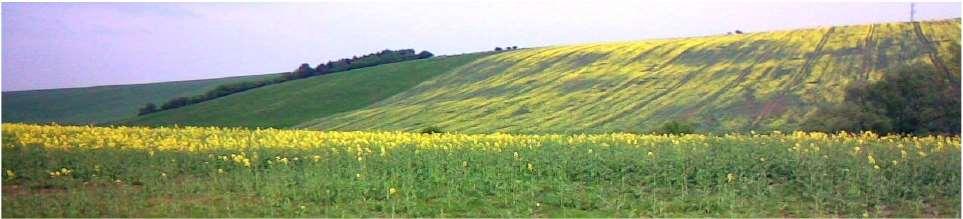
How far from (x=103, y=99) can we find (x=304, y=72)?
316 centimetres

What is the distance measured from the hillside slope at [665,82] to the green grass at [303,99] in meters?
0.27

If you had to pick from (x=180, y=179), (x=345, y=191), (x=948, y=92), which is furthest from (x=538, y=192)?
(x=948, y=92)

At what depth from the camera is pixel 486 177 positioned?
31.0 ft

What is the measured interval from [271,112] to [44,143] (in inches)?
148

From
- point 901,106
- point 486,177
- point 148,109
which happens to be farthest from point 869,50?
point 148,109

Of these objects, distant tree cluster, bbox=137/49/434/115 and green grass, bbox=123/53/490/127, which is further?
distant tree cluster, bbox=137/49/434/115

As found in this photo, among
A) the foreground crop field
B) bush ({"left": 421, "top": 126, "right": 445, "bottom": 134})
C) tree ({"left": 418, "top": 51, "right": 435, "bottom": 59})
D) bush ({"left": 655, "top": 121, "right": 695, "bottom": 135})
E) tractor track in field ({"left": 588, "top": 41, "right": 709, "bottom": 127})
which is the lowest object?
the foreground crop field

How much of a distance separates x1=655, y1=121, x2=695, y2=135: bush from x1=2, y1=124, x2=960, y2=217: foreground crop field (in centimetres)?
143

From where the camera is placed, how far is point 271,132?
13.0 meters

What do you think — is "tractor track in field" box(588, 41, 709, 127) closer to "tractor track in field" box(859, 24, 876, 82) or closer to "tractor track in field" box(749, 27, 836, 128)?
"tractor track in field" box(749, 27, 836, 128)

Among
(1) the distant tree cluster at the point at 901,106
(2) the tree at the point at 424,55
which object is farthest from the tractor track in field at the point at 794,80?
(2) the tree at the point at 424,55

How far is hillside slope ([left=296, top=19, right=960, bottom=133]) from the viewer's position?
1349cm

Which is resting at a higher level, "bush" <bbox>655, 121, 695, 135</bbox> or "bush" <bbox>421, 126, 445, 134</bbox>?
"bush" <bbox>421, 126, 445, 134</bbox>

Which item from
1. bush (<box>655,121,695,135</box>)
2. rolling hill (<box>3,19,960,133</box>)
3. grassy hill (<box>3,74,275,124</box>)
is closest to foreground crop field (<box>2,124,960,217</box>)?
grassy hill (<box>3,74,275,124</box>)
